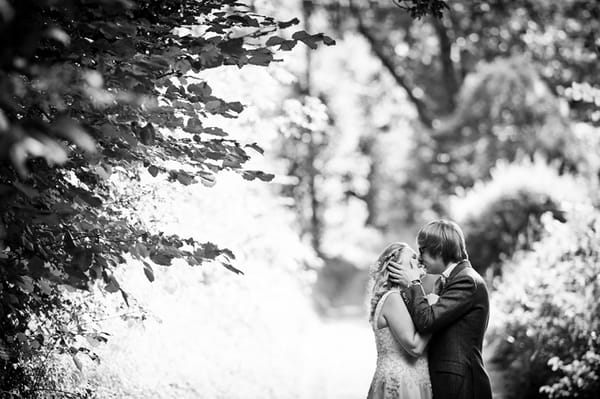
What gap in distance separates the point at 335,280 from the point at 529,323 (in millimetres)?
22943

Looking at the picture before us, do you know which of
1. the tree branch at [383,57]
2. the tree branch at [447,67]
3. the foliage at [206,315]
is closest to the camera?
the foliage at [206,315]

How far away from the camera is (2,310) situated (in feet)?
12.4

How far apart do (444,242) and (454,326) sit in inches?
22.2

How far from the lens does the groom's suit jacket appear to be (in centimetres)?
403

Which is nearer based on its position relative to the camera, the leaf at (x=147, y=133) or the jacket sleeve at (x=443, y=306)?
the leaf at (x=147, y=133)

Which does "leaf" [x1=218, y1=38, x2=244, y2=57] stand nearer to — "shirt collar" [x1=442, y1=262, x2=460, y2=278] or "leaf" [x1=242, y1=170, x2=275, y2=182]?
"leaf" [x1=242, y1=170, x2=275, y2=182]

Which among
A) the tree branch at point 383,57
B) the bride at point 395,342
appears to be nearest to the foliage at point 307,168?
the tree branch at point 383,57

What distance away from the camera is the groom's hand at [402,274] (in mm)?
4160

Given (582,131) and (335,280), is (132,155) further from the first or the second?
(335,280)

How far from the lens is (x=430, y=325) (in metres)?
3.99

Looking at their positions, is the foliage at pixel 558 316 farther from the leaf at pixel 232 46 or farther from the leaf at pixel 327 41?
the leaf at pixel 232 46

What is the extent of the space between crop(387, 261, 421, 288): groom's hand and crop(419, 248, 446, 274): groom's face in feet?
0.49

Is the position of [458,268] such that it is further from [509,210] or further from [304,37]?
[509,210]

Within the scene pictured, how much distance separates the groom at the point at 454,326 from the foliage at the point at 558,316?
253 centimetres
